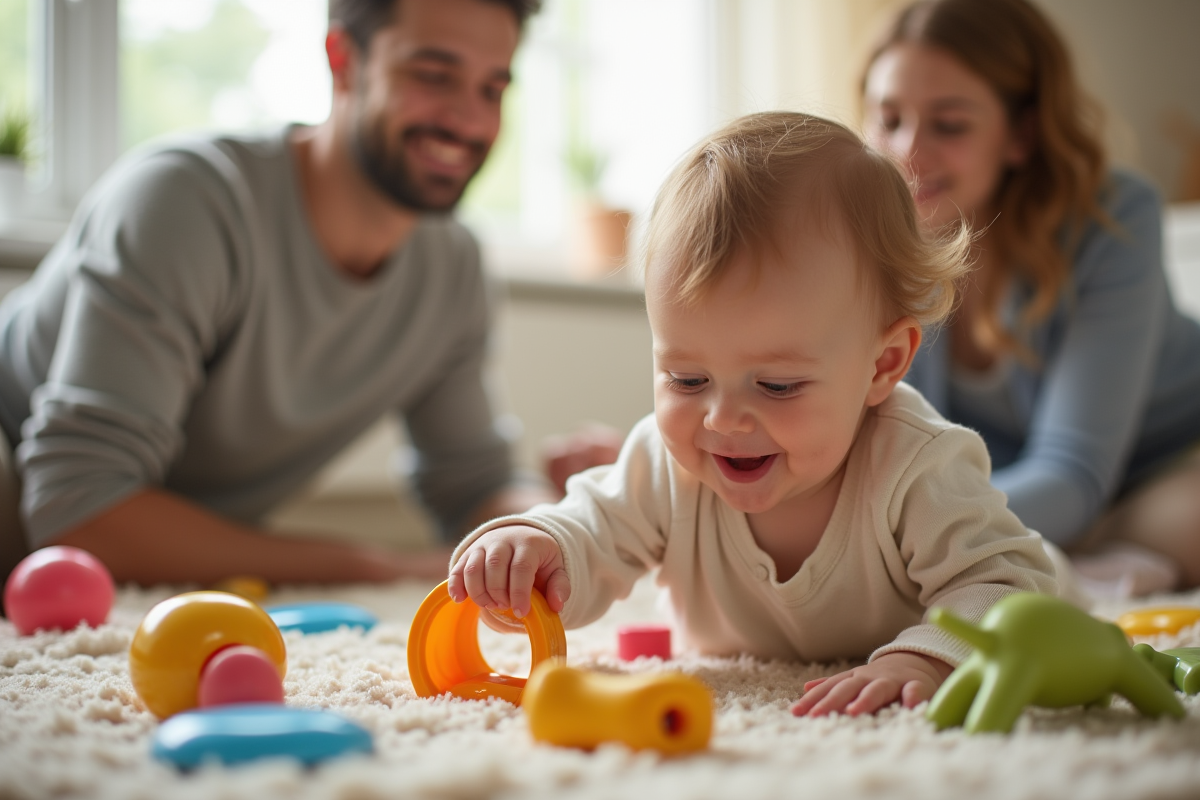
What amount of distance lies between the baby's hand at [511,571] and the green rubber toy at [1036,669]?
29 centimetres

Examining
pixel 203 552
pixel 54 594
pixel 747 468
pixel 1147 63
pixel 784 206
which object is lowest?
pixel 203 552

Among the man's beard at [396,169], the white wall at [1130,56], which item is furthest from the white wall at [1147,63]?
the man's beard at [396,169]

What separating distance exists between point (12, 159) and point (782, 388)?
1.77 metres

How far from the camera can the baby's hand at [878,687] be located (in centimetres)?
71

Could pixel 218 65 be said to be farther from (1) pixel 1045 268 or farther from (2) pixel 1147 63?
(2) pixel 1147 63

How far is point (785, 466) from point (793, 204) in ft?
0.66

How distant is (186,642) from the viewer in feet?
2.37

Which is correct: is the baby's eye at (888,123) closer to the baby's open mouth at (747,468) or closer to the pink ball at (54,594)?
the baby's open mouth at (747,468)

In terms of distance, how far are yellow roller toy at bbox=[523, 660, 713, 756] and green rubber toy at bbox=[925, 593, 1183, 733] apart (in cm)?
16

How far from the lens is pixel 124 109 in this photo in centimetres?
226

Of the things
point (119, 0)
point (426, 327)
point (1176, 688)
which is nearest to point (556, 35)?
point (119, 0)

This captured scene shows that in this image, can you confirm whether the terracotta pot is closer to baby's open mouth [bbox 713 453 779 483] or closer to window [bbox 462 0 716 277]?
window [bbox 462 0 716 277]

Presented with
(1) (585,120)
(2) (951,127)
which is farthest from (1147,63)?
(2) (951,127)

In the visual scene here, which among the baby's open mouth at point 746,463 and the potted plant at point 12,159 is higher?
A: the potted plant at point 12,159
